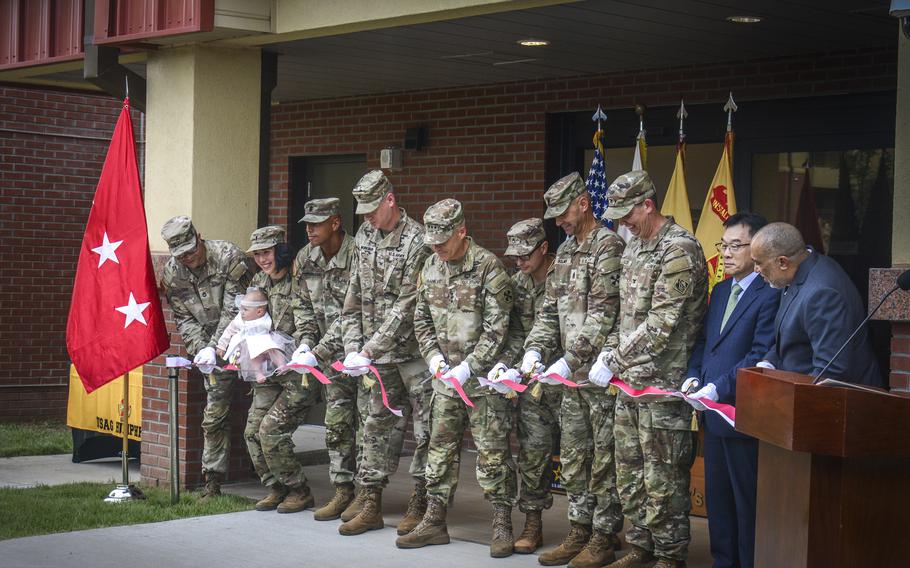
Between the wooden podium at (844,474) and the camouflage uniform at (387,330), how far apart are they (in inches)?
125

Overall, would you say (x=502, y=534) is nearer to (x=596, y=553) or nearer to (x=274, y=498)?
(x=596, y=553)

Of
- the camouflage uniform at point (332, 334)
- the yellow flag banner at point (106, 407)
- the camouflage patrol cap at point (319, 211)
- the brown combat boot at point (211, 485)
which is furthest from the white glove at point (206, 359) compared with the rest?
the yellow flag banner at point (106, 407)

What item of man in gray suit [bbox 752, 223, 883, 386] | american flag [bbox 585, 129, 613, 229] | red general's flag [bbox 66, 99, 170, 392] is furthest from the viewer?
american flag [bbox 585, 129, 613, 229]

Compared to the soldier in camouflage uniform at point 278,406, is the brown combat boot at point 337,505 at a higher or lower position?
lower

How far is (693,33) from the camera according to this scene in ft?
26.7

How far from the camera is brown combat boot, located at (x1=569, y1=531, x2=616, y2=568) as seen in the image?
6.67 meters

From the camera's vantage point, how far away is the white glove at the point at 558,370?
6.59 meters

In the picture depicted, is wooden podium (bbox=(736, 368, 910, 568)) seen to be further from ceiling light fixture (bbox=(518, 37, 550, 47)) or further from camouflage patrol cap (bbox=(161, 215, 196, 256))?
camouflage patrol cap (bbox=(161, 215, 196, 256))

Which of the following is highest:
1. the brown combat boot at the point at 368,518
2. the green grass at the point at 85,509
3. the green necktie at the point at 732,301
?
the green necktie at the point at 732,301

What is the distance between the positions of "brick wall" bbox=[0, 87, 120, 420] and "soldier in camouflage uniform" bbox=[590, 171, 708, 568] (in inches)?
352

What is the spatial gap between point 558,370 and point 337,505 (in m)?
2.20

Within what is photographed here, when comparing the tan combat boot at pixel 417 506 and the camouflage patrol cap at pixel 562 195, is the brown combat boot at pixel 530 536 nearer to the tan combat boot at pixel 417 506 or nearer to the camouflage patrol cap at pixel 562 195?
the tan combat boot at pixel 417 506

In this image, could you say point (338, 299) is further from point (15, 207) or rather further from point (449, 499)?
point (15, 207)

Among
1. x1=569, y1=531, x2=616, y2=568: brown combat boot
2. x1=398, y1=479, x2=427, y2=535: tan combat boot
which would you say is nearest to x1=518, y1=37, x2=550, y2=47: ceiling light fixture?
x1=398, y1=479, x2=427, y2=535: tan combat boot
